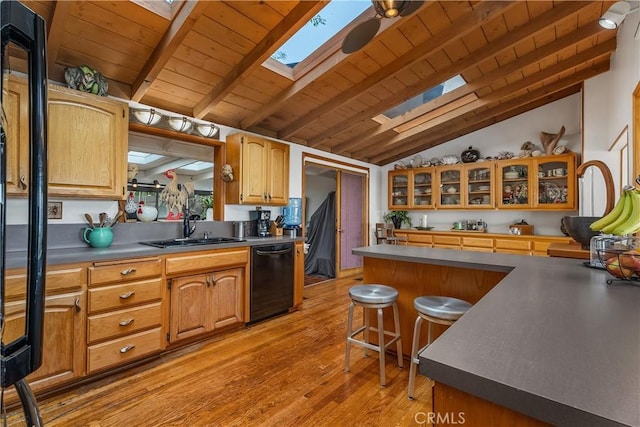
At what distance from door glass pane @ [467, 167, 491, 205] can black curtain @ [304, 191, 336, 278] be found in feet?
7.70

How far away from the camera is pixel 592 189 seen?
3.69m

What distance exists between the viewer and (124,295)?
2.16 metres

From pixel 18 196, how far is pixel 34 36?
39 centimetres

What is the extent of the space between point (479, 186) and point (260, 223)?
3693 mm

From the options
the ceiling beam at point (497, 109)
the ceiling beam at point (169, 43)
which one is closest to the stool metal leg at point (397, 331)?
the ceiling beam at point (169, 43)

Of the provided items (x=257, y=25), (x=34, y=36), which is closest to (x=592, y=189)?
(x=257, y=25)

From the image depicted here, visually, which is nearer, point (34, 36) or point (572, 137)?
point (34, 36)

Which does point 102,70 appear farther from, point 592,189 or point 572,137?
point 572,137

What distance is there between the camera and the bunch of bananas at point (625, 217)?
4.42 ft

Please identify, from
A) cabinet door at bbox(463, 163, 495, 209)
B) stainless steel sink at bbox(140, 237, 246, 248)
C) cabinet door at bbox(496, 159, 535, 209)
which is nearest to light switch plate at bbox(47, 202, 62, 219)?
stainless steel sink at bbox(140, 237, 246, 248)

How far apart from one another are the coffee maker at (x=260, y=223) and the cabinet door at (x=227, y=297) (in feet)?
2.57

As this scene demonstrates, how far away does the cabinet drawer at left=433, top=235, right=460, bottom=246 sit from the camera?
15.9 ft

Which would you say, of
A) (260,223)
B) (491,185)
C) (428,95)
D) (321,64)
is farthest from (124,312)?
(491,185)

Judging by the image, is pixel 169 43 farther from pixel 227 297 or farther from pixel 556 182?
pixel 556 182
